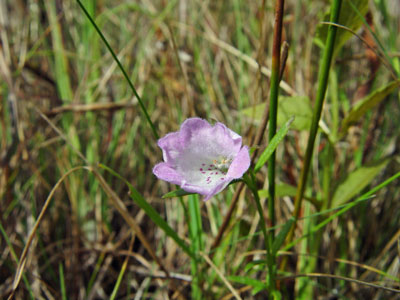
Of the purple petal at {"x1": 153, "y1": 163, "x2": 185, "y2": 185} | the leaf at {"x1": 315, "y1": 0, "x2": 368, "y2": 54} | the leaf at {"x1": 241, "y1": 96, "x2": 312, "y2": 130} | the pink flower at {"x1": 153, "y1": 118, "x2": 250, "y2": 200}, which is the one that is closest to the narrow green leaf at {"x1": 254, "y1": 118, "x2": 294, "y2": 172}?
the pink flower at {"x1": 153, "y1": 118, "x2": 250, "y2": 200}

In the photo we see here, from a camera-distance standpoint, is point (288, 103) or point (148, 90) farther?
point (148, 90)

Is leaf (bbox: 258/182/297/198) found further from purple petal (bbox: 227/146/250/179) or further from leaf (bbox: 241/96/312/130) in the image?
purple petal (bbox: 227/146/250/179)

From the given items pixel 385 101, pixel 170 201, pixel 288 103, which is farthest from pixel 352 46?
pixel 170 201

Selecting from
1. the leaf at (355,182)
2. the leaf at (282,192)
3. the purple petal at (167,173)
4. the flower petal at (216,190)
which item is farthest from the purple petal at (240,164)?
the leaf at (355,182)

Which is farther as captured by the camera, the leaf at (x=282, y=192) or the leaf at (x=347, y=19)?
the leaf at (x=282, y=192)

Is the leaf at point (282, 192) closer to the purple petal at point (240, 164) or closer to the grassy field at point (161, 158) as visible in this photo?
the grassy field at point (161, 158)

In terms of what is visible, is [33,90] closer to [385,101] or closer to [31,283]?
[31,283]
